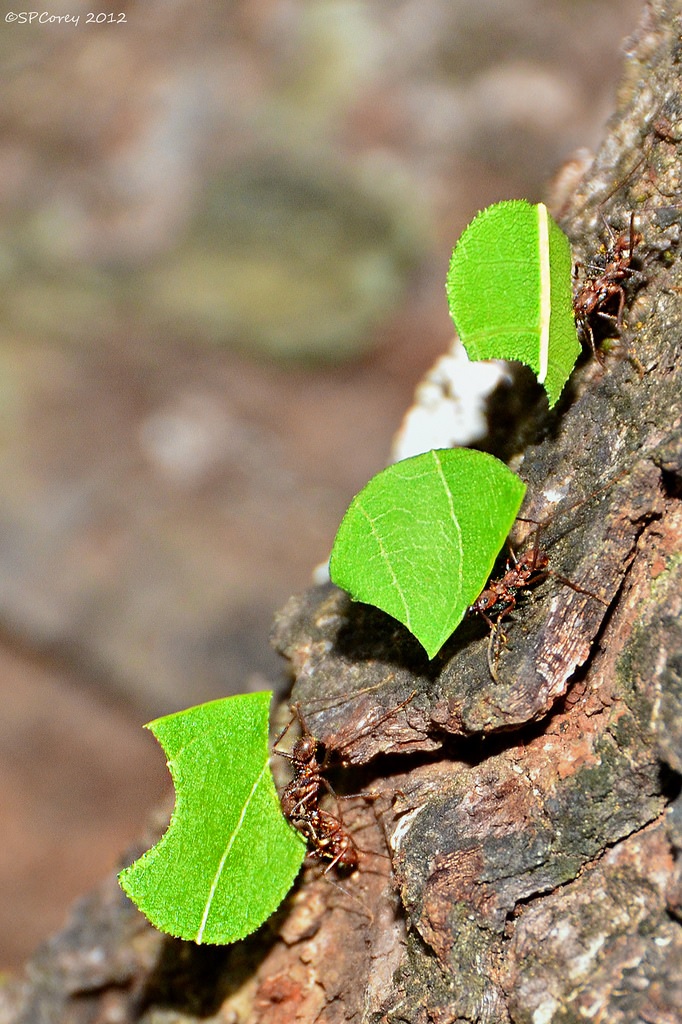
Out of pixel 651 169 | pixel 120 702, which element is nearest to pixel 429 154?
pixel 651 169

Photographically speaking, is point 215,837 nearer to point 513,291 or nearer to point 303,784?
point 303,784

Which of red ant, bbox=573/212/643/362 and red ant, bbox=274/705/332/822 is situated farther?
red ant, bbox=274/705/332/822

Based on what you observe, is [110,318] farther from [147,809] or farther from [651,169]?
[651,169]

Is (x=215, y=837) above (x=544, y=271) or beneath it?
beneath

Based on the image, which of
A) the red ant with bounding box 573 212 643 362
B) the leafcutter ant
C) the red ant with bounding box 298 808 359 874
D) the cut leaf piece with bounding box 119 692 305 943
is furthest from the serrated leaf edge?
the red ant with bounding box 298 808 359 874

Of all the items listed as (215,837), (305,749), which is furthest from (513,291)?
(215,837)

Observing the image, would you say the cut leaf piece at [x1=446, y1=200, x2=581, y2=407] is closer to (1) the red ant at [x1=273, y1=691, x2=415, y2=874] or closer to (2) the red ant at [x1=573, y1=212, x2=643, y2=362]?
(2) the red ant at [x1=573, y1=212, x2=643, y2=362]
